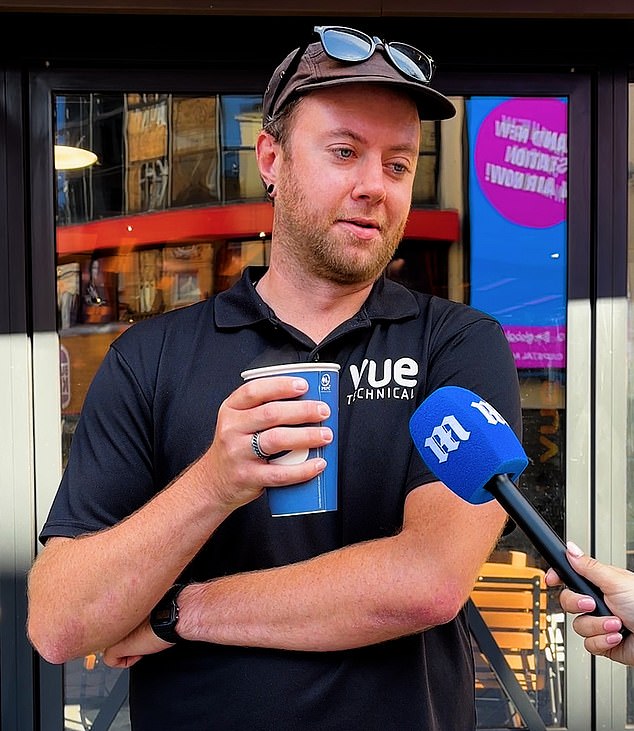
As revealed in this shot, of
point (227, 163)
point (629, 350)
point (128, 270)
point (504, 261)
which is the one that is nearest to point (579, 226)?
point (504, 261)

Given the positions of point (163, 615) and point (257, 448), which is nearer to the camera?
point (257, 448)

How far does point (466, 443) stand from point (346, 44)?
2.86ft

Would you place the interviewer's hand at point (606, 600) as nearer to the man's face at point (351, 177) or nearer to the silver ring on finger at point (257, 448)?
the silver ring on finger at point (257, 448)

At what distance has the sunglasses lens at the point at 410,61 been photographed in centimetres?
167

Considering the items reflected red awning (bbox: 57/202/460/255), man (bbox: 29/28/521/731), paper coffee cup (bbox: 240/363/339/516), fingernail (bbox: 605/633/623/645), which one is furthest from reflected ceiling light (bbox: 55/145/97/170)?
fingernail (bbox: 605/633/623/645)

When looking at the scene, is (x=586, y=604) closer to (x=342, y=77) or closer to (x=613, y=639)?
(x=613, y=639)

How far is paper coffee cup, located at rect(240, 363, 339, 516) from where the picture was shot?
1181 millimetres

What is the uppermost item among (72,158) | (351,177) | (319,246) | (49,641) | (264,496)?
(72,158)

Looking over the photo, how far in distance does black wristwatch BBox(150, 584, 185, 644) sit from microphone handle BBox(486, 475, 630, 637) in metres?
0.65

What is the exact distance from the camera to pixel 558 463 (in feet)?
11.0

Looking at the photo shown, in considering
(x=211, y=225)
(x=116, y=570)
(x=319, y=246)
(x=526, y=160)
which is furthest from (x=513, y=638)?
(x=116, y=570)

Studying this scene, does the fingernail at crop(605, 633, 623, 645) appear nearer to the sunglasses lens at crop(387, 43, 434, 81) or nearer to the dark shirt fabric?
the dark shirt fabric

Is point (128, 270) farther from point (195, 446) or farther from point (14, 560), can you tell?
point (195, 446)

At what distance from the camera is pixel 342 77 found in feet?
5.34
